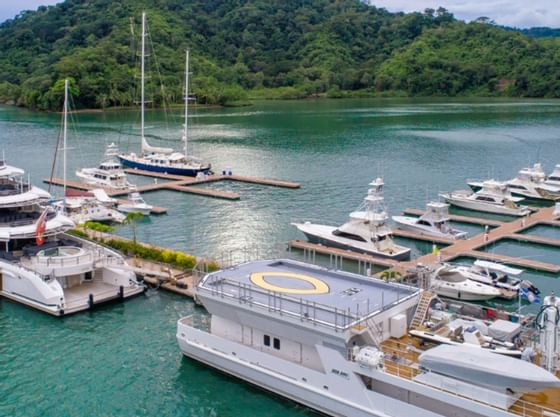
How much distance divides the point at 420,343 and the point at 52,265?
54.6 feet

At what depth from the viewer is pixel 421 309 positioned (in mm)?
21469

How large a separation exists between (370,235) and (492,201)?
18145mm

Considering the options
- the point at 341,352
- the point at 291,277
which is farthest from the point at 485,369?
the point at 291,277

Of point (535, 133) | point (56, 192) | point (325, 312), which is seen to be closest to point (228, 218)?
point (56, 192)

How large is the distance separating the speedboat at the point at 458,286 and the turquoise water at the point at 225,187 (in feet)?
18.4

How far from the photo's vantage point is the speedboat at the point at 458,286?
3044 cm

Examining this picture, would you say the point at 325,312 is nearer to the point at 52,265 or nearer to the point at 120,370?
the point at 120,370

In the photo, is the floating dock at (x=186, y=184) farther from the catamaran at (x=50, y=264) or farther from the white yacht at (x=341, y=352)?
the white yacht at (x=341, y=352)

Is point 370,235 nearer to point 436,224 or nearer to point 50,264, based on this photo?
point 436,224

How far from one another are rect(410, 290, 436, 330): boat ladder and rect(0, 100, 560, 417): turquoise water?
4.43 meters

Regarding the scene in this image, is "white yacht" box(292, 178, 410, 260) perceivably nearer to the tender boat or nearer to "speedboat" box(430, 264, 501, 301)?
"speedboat" box(430, 264, 501, 301)

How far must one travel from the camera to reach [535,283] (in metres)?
33.6

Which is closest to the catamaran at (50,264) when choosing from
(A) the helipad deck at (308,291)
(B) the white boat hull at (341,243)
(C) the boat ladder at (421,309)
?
(A) the helipad deck at (308,291)

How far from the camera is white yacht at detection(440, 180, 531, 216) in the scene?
5066 centimetres
